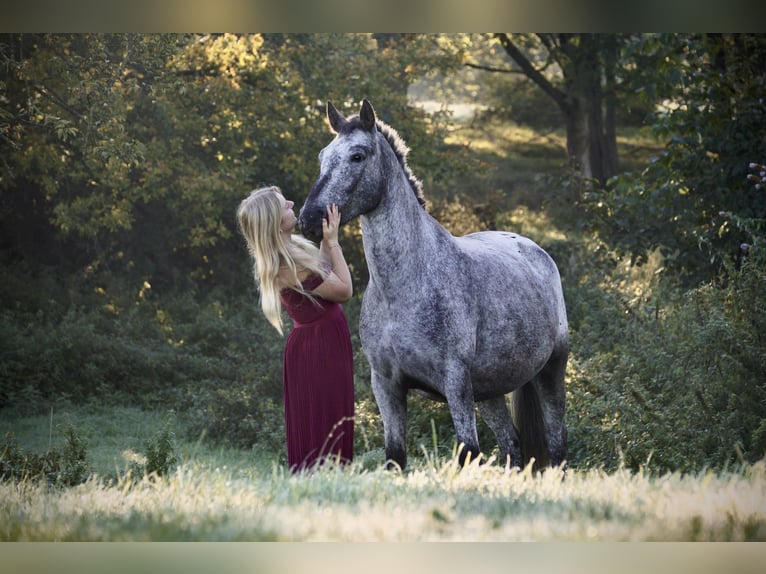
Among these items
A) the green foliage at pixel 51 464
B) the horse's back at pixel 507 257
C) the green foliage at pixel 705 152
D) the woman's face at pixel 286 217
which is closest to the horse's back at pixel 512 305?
the horse's back at pixel 507 257

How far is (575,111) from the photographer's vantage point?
12844 mm

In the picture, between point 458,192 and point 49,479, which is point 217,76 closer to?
point 458,192

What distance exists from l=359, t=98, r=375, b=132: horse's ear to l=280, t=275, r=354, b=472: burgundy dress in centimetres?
86

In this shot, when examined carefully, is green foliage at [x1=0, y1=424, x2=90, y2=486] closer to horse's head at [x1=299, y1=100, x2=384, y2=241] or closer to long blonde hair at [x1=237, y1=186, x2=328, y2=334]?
long blonde hair at [x1=237, y1=186, x2=328, y2=334]

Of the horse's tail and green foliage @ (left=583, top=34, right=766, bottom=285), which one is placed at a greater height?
green foliage @ (left=583, top=34, right=766, bottom=285)

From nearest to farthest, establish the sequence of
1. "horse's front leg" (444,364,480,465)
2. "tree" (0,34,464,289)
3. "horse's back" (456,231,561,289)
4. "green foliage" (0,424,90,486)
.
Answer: "horse's front leg" (444,364,480,465) → "horse's back" (456,231,561,289) → "green foliage" (0,424,90,486) → "tree" (0,34,464,289)

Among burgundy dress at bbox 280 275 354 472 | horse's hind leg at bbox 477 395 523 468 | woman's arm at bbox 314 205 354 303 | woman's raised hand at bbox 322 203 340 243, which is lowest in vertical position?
horse's hind leg at bbox 477 395 523 468

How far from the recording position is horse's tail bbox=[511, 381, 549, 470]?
18.6ft

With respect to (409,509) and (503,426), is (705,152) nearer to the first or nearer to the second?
(503,426)

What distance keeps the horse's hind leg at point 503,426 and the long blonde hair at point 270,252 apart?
1467 mm

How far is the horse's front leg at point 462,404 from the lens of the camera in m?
4.70

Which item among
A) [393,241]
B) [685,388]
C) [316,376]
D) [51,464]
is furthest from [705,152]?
[51,464]

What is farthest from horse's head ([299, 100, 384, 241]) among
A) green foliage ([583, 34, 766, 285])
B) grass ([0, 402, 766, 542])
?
green foliage ([583, 34, 766, 285])
